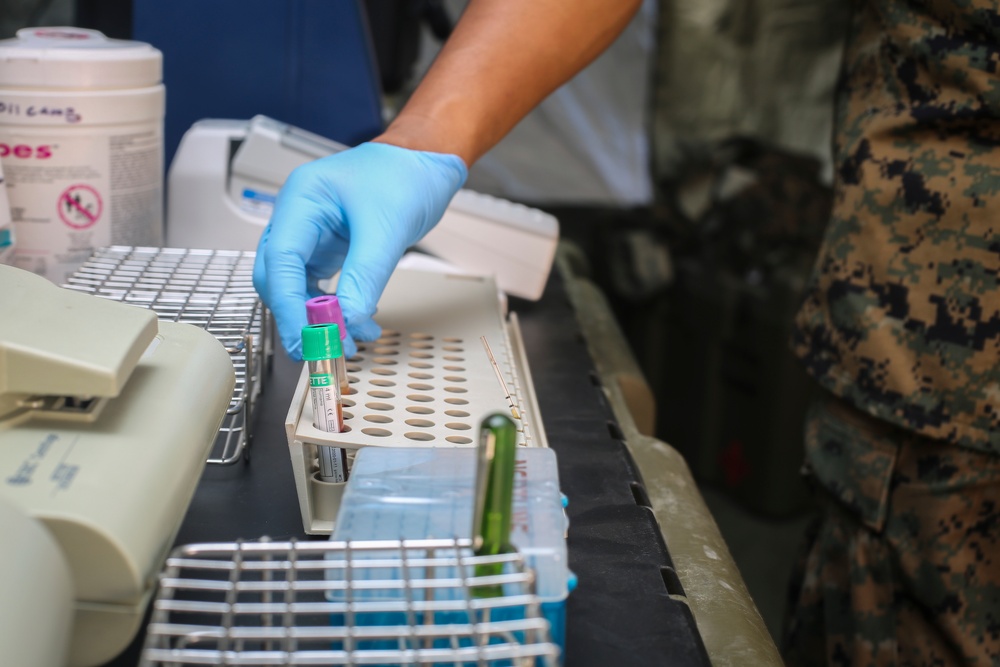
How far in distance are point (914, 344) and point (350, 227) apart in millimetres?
658

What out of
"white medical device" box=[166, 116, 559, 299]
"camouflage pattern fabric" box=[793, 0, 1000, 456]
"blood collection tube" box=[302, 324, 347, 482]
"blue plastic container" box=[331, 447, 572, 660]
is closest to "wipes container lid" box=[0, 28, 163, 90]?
"white medical device" box=[166, 116, 559, 299]

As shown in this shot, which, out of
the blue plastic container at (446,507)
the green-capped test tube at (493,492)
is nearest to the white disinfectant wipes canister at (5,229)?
the blue plastic container at (446,507)

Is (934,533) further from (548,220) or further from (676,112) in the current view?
(676,112)

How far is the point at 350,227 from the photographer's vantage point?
35.4 inches

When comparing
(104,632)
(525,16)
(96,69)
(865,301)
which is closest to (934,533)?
(865,301)

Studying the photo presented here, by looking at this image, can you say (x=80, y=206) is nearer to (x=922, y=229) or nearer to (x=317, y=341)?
(x=317, y=341)

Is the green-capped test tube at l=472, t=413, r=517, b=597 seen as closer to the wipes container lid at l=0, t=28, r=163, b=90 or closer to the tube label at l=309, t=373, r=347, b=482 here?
the tube label at l=309, t=373, r=347, b=482

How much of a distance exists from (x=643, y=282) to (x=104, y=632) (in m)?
2.33

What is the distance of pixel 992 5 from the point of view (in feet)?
3.17

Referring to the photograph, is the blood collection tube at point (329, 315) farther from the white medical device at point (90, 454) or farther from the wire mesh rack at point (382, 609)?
the wire mesh rack at point (382, 609)

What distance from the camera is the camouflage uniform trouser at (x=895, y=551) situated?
1.06 m

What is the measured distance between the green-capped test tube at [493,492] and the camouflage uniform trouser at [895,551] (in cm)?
76

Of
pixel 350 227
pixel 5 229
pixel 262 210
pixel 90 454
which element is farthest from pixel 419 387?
pixel 262 210

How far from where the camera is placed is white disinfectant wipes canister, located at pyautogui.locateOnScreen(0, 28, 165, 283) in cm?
93
